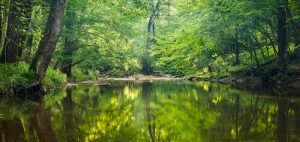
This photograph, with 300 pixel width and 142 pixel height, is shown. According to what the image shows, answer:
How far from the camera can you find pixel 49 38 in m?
9.94

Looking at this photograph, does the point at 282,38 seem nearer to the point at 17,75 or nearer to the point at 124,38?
the point at 124,38

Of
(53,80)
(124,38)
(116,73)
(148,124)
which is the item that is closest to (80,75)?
(124,38)

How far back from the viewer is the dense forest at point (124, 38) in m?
10.1

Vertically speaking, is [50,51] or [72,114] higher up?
[50,51]

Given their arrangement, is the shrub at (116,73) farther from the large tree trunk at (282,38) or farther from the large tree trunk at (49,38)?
the large tree trunk at (49,38)

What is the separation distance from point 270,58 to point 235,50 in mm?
3218

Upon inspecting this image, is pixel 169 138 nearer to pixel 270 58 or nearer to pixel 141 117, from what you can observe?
pixel 141 117

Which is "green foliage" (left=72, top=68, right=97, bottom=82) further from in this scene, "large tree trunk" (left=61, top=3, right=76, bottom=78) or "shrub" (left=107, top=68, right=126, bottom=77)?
"shrub" (left=107, top=68, right=126, bottom=77)

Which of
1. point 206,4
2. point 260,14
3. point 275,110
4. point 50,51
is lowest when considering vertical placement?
point 275,110

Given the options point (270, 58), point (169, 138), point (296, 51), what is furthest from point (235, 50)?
point (169, 138)

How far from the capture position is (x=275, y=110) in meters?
6.49

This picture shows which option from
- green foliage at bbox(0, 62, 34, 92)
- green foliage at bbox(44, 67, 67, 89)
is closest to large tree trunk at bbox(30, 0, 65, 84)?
green foliage at bbox(0, 62, 34, 92)

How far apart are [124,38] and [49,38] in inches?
410

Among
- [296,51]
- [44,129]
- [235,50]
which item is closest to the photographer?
[44,129]
